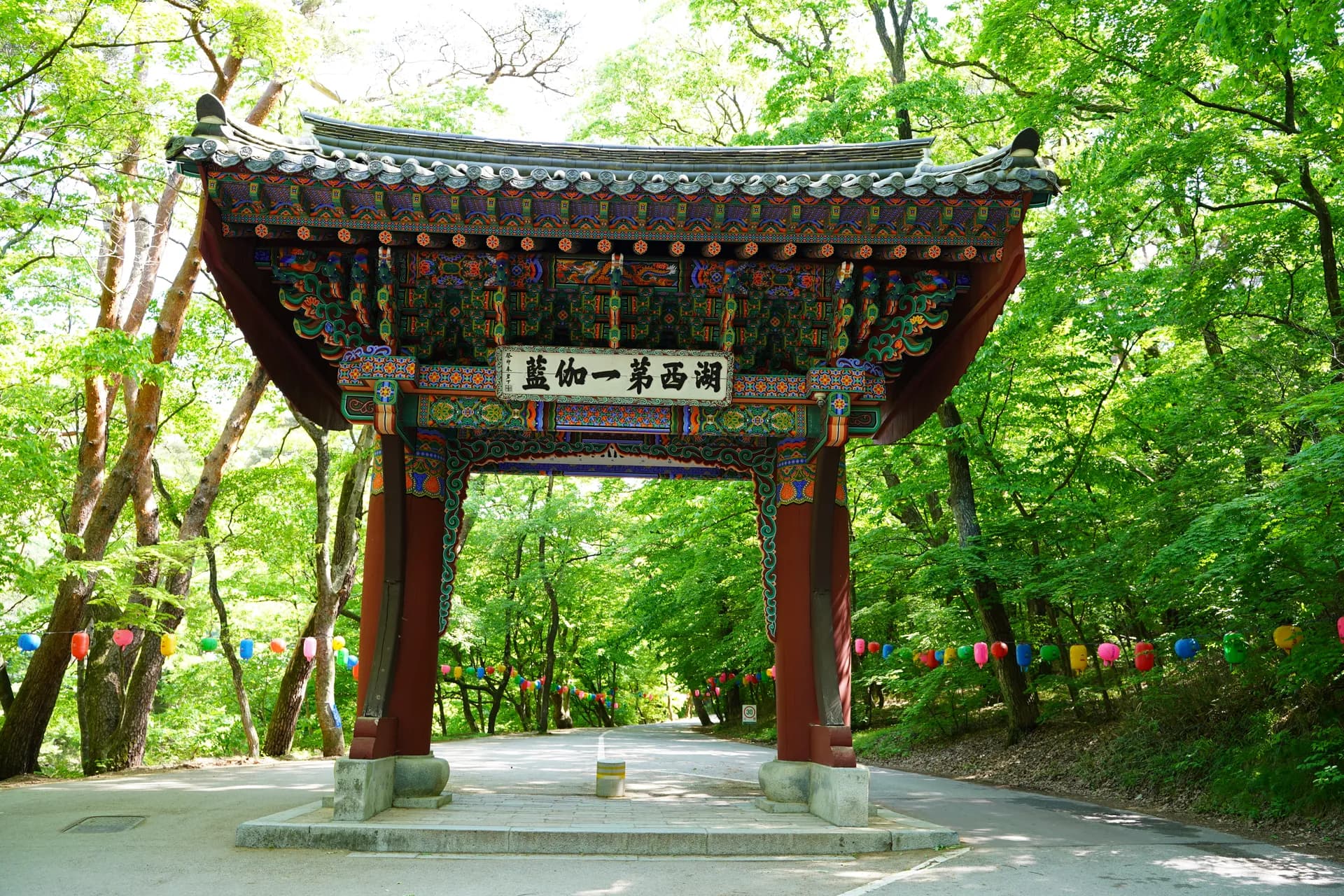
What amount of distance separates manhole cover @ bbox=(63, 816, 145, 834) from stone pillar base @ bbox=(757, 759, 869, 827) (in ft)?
16.9

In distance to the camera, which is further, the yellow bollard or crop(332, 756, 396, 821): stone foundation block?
the yellow bollard

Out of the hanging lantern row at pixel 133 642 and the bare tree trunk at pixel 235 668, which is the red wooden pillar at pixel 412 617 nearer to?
the hanging lantern row at pixel 133 642

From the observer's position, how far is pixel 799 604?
759cm

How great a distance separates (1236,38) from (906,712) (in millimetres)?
12080

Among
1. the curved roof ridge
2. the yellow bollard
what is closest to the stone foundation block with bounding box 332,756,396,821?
the yellow bollard

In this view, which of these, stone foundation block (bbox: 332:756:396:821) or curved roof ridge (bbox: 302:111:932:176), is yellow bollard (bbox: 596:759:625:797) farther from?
curved roof ridge (bbox: 302:111:932:176)

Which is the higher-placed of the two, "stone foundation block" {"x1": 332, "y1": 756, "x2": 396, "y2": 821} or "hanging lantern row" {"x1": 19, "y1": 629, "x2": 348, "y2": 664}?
"hanging lantern row" {"x1": 19, "y1": 629, "x2": 348, "y2": 664}

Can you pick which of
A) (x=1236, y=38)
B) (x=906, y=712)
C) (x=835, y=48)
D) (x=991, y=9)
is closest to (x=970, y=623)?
(x=906, y=712)

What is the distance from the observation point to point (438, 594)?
7820 millimetres

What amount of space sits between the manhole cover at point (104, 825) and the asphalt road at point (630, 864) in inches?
4.5

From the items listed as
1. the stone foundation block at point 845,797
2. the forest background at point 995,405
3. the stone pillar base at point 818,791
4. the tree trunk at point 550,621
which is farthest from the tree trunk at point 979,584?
the tree trunk at point 550,621

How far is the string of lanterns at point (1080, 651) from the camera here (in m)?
8.10

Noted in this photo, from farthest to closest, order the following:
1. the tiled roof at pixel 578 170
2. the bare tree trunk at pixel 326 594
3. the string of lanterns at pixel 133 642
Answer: the bare tree trunk at pixel 326 594 → the string of lanterns at pixel 133 642 → the tiled roof at pixel 578 170

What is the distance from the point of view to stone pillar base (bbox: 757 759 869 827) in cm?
672
